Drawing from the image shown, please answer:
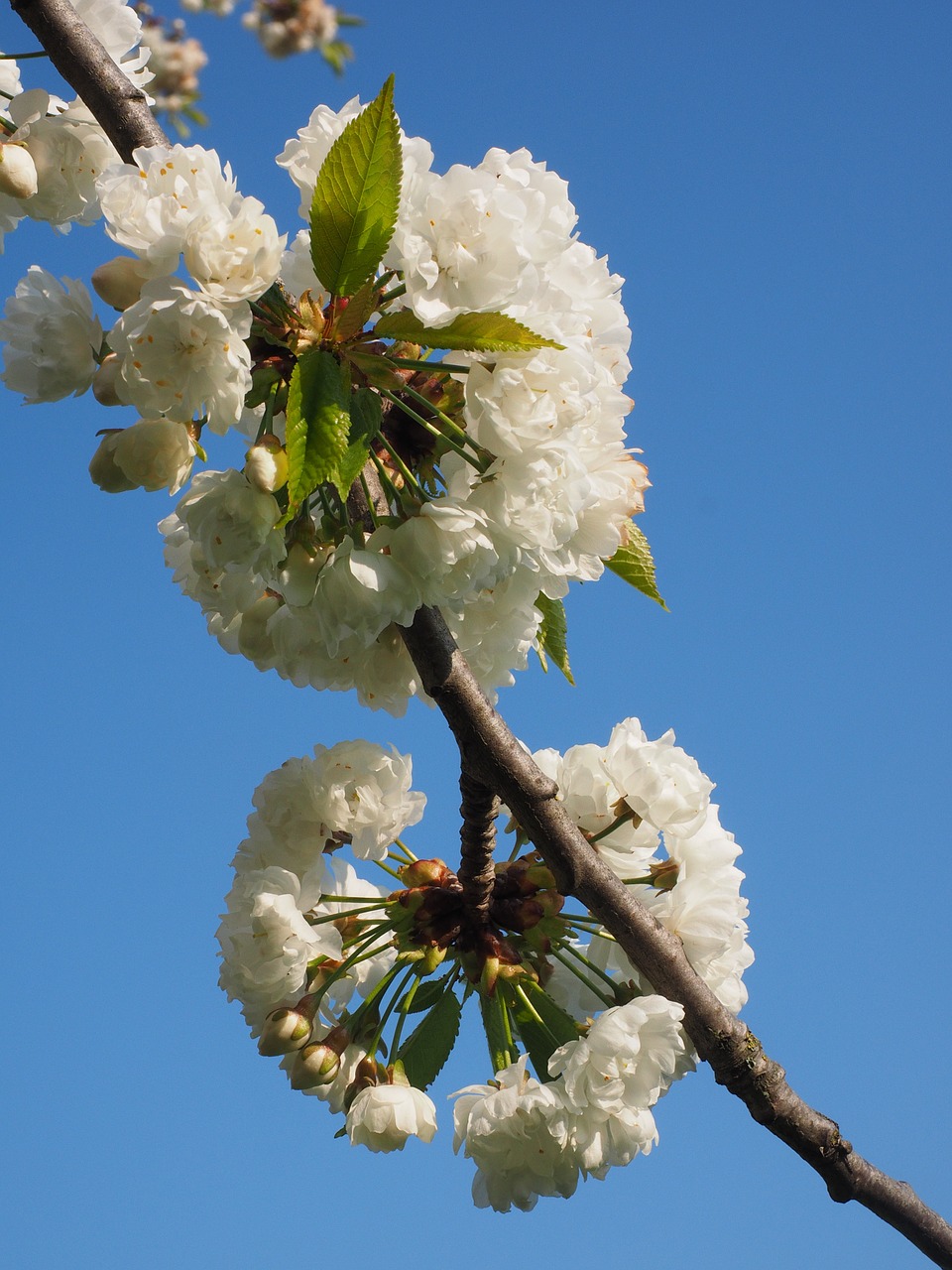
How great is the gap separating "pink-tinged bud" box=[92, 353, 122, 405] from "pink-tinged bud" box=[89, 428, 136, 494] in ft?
0.17

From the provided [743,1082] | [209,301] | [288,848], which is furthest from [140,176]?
[743,1082]

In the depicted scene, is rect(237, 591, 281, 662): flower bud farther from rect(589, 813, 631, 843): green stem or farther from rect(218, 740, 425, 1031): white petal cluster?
rect(589, 813, 631, 843): green stem

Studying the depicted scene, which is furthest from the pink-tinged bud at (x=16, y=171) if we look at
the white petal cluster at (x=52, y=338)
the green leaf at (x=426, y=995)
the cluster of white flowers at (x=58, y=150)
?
the green leaf at (x=426, y=995)

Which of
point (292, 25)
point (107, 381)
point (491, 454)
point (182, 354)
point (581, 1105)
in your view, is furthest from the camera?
point (292, 25)

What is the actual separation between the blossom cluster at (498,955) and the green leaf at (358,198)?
1040 millimetres

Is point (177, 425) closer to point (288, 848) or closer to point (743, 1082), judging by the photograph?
point (288, 848)

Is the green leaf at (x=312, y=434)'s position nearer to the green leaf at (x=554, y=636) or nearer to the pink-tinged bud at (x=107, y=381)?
the pink-tinged bud at (x=107, y=381)

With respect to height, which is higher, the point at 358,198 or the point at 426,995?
the point at 358,198

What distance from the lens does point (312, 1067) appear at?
2.16 meters

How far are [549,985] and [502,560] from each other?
1.02m

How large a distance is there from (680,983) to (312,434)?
1161 millimetres

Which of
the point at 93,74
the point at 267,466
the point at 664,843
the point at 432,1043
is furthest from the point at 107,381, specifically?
the point at 432,1043

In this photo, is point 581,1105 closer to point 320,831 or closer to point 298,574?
point 320,831

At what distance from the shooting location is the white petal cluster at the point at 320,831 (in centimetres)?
220
